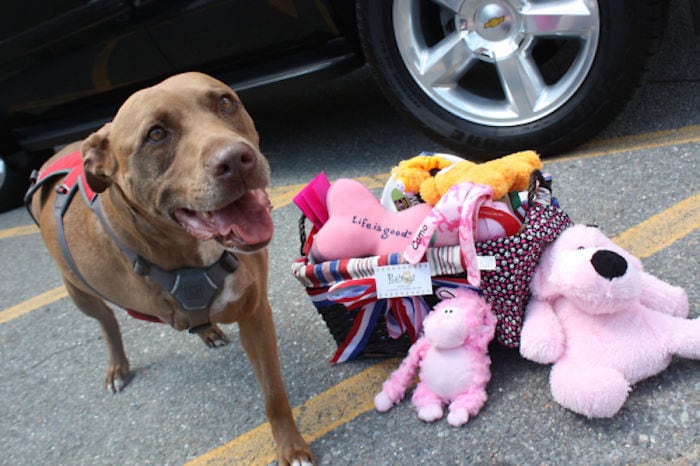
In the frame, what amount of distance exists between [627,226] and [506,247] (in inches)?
38.4

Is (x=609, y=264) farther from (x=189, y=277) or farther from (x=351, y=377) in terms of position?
(x=189, y=277)

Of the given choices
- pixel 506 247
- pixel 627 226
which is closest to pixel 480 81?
pixel 627 226

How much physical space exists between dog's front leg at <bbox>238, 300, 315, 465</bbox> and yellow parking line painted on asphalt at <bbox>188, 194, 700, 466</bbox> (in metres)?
0.11

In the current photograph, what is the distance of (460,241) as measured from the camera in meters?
2.03

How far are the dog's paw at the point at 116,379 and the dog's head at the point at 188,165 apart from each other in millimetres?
1137

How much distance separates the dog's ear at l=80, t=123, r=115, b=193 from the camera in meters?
2.01

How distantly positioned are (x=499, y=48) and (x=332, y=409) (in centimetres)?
201

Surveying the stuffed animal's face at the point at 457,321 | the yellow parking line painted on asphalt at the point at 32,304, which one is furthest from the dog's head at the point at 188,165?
the yellow parking line painted on asphalt at the point at 32,304

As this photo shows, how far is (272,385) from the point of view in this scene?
221 cm

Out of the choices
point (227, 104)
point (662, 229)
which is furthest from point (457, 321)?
point (662, 229)

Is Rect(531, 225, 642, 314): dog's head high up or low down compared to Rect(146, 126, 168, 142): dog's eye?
down

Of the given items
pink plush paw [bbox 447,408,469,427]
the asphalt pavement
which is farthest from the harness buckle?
pink plush paw [bbox 447,408,469,427]

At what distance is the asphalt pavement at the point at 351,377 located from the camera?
192 centimetres

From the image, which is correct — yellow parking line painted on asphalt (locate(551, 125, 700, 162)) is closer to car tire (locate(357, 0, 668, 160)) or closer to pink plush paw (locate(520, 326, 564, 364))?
car tire (locate(357, 0, 668, 160))
